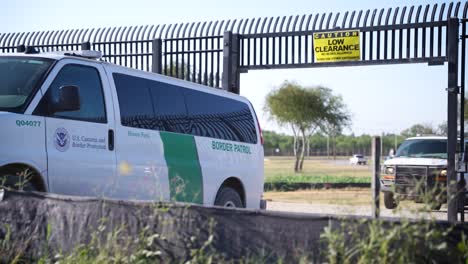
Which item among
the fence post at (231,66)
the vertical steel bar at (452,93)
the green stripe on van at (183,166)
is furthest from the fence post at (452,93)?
the green stripe on van at (183,166)

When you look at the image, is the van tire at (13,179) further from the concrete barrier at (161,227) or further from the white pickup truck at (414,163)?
the white pickup truck at (414,163)

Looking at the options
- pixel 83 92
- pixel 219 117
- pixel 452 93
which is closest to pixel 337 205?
pixel 83 92

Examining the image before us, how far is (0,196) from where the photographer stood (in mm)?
5914

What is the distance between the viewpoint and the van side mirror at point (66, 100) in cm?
683

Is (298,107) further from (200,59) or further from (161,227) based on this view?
(161,227)

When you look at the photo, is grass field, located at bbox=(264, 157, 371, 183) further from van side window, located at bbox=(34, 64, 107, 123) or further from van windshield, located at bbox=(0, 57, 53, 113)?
van windshield, located at bbox=(0, 57, 53, 113)

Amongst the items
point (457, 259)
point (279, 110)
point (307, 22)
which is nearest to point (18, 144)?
point (457, 259)

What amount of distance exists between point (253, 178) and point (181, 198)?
222 cm

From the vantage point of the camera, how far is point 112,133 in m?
7.54

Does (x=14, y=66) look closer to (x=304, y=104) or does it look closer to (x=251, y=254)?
(x=251, y=254)

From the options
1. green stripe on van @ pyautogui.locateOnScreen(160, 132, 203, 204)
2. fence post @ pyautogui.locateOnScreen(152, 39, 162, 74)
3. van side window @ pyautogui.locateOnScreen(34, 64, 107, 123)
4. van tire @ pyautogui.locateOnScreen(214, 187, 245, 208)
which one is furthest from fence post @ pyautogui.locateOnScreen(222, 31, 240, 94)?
van side window @ pyautogui.locateOnScreen(34, 64, 107, 123)

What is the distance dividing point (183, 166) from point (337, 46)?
4883 millimetres

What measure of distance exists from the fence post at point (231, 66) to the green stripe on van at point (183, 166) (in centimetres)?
422

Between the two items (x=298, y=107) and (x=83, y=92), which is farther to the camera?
(x=298, y=107)
